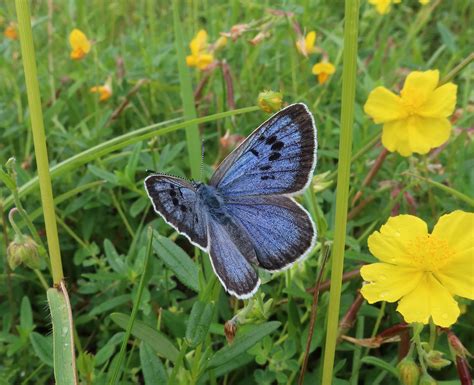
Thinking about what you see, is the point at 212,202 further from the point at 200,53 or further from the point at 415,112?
the point at 200,53

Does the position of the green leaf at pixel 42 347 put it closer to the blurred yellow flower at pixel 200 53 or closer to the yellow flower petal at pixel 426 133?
the yellow flower petal at pixel 426 133

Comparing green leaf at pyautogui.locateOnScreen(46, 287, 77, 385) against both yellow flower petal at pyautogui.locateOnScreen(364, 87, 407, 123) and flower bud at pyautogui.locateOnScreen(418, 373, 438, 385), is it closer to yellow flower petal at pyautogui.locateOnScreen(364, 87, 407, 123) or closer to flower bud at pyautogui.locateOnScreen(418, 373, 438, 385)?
flower bud at pyautogui.locateOnScreen(418, 373, 438, 385)

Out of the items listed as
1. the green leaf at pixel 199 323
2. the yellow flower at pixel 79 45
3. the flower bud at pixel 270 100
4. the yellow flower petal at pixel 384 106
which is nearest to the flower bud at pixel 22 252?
the green leaf at pixel 199 323

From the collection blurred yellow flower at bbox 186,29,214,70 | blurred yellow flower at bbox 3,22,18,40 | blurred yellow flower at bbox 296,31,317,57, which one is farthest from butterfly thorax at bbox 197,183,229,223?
blurred yellow flower at bbox 3,22,18,40

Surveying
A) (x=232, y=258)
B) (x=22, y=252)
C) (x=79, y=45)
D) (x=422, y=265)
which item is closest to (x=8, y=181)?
(x=22, y=252)

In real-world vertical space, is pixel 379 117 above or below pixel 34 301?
above

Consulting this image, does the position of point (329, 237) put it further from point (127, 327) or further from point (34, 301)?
point (34, 301)

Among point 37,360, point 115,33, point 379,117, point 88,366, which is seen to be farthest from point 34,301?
point 115,33
